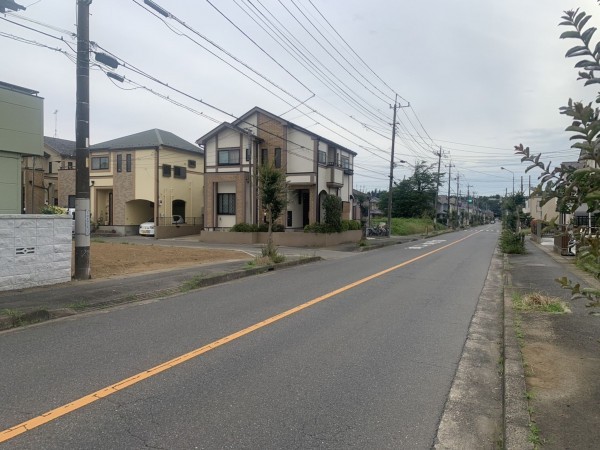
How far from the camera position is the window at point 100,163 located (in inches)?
1484

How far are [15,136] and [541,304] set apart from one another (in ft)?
40.2

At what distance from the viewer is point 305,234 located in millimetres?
28922

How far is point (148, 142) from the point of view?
36094 mm

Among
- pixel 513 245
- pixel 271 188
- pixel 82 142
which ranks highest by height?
pixel 82 142

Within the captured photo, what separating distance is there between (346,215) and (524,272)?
23402 millimetres

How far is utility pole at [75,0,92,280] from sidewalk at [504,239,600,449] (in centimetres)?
970

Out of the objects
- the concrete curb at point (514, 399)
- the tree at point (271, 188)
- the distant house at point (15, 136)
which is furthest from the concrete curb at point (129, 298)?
the concrete curb at point (514, 399)

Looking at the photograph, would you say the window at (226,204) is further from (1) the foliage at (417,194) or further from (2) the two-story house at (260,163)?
(1) the foliage at (417,194)

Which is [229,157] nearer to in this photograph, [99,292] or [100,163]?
[100,163]

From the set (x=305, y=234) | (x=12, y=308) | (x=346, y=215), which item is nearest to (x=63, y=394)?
(x=12, y=308)

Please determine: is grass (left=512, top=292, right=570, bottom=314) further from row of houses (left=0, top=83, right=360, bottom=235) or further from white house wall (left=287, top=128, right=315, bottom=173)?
white house wall (left=287, top=128, right=315, bottom=173)

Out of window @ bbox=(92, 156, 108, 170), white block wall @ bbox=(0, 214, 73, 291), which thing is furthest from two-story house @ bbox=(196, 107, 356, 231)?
white block wall @ bbox=(0, 214, 73, 291)

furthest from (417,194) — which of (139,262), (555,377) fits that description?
(555,377)

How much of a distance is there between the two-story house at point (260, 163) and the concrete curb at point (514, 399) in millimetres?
25139
